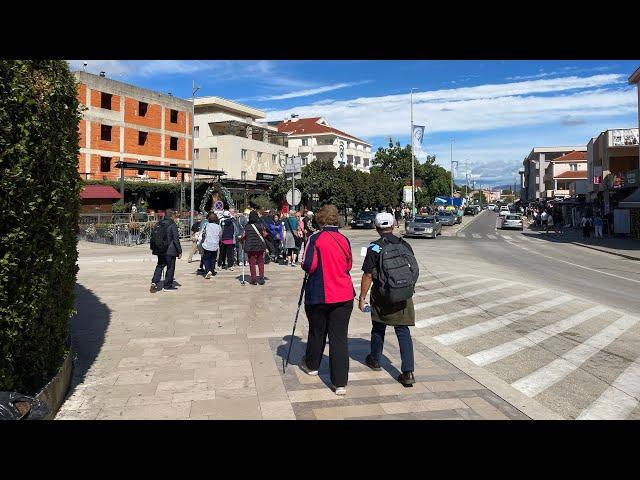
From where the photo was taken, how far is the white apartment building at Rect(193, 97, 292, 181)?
5403 centimetres

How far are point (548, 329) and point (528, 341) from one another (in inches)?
36.8

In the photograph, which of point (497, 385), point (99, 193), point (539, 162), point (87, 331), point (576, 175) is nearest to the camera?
point (497, 385)

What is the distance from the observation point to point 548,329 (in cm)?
777

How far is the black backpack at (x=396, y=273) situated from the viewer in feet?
16.1

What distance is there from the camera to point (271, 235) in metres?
15.8

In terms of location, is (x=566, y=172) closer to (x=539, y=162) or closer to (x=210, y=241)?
(x=539, y=162)

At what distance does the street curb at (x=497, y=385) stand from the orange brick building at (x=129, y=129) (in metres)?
37.1

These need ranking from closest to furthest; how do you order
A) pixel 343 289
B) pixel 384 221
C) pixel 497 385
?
pixel 343 289
pixel 497 385
pixel 384 221

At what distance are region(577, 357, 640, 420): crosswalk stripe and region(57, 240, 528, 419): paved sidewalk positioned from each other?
0.70 metres

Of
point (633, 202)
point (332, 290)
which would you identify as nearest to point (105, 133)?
point (633, 202)

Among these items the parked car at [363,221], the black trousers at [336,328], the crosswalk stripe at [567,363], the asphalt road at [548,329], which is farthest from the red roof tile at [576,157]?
the black trousers at [336,328]

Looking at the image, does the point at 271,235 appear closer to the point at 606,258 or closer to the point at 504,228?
the point at 606,258

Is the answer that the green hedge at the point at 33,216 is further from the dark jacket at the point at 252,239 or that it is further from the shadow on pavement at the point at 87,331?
the dark jacket at the point at 252,239
